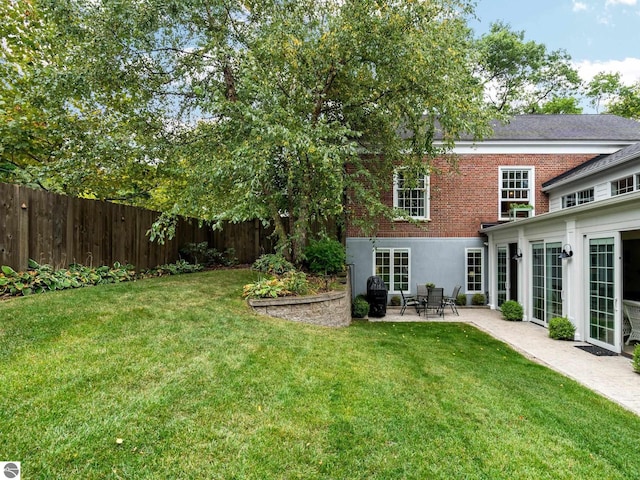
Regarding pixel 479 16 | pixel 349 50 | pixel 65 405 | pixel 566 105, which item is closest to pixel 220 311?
pixel 65 405

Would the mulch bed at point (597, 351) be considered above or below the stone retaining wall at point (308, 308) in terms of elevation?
below

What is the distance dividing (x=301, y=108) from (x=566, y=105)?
2026 cm

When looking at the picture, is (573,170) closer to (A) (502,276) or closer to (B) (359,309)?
(A) (502,276)

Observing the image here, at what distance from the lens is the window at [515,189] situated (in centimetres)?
1197

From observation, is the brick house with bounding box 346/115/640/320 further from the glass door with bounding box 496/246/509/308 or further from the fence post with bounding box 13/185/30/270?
the fence post with bounding box 13/185/30/270

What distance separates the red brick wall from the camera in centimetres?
1186

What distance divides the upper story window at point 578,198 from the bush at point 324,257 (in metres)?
8.16

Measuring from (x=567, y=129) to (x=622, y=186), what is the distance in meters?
3.70

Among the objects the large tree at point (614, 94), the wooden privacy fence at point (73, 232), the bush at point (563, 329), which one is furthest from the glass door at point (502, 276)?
the large tree at point (614, 94)

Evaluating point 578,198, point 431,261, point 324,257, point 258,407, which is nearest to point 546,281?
point 431,261

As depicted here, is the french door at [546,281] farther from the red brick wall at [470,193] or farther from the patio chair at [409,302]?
the patio chair at [409,302]

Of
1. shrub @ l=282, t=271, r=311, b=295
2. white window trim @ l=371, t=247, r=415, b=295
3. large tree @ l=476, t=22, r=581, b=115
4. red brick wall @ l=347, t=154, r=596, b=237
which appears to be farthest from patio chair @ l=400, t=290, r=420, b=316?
large tree @ l=476, t=22, r=581, b=115

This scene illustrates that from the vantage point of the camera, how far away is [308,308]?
6695 mm

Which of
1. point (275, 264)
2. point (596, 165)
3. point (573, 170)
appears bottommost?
point (275, 264)
